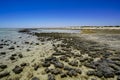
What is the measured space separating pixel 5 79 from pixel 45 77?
2.35m

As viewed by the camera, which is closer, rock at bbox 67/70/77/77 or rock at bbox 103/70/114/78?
rock at bbox 103/70/114/78

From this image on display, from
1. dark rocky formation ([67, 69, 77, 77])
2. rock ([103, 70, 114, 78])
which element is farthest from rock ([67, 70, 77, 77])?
rock ([103, 70, 114, 78])

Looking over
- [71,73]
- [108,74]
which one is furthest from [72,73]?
[108,74]

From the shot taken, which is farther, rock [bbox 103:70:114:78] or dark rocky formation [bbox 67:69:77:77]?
dark rocky formation [bbox 67:69:77:77]

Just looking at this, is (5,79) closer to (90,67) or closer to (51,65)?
(51,65)

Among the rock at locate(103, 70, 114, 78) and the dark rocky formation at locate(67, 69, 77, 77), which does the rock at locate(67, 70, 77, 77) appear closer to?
the dark rocky formation at locate(67, 69, 77, 77)

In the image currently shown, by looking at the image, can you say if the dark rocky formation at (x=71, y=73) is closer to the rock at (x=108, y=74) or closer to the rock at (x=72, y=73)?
the rock at (x=72, y=73)

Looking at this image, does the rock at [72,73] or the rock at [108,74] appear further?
the rock at [72,73]

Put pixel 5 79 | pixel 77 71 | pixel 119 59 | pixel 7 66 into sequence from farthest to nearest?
1. pixel 119 59
2. pixel 7 66
3. pixel 77 71
4. pixel 5 79

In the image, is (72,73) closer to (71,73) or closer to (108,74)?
(71,73)

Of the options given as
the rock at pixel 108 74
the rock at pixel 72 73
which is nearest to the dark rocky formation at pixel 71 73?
the rock at pixel 72 73

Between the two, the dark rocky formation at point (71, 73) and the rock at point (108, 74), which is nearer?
the rock at point (108, 74)

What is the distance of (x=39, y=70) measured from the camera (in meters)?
8.21

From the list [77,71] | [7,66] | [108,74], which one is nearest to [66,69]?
[77,71]
